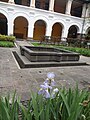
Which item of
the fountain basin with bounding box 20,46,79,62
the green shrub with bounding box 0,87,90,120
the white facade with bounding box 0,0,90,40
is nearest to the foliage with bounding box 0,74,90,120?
the green shrub with bounding box 0,87,90,120

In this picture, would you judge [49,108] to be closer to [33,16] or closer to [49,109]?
[49,109]

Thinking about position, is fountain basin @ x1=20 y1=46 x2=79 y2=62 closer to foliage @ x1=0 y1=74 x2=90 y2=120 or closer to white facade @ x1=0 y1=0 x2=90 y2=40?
foliage @ x1=0 y1=74 x2=90 y2=120

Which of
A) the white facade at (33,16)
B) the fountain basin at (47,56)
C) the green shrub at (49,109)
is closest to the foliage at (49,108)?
the green shrub at (49,109)

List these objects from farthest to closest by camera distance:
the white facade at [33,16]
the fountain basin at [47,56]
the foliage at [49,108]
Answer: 1. the white facade at [33,16]
2. the fountain basin at [47,56]
3. the foliage at [49,108]

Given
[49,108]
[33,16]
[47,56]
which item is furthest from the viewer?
[33,16]

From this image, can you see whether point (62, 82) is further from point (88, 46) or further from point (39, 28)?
point (39, 28)

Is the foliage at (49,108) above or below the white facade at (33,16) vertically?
below

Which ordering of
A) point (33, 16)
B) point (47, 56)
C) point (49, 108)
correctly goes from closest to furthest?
1. point (49, 108)
2. point (47, 56)
3. point (33, 16)

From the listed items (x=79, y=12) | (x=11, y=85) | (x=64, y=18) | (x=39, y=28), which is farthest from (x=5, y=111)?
(x=79, y=12)

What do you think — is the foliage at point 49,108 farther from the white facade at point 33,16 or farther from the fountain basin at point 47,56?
the white facade at point 33,16

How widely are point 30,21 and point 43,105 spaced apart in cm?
1849

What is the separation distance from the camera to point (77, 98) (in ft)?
6.01

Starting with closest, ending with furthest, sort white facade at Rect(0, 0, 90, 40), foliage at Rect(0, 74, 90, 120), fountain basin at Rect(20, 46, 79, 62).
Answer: foliage at Rect(0, 74, 90, 120), fountain basin at Rect(20, 46, 79, 62), white facade at Rect(0, 0, 90, 40)

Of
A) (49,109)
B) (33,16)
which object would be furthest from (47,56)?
(33,16)
